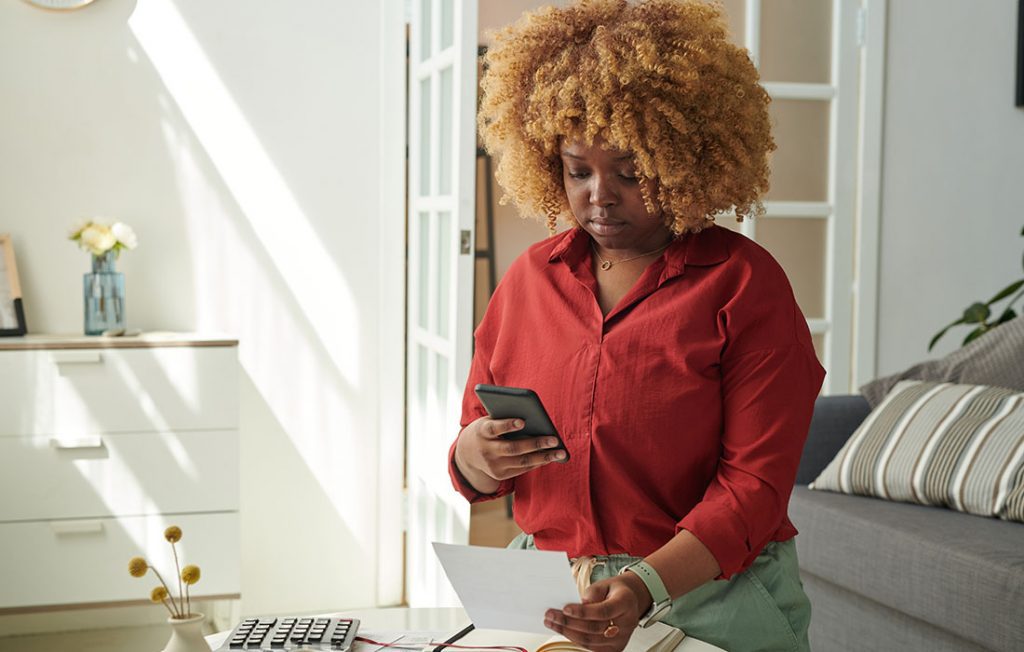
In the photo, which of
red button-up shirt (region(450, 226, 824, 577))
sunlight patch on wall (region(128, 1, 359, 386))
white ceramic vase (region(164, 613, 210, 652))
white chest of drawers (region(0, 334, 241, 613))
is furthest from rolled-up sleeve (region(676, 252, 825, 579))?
sunlight patch on wall (region(128, 1, 359, 386))

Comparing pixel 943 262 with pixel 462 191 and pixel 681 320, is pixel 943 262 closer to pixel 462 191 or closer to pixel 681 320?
pixel 462 191

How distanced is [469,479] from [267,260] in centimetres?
224

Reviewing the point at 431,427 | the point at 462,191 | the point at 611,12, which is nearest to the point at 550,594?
the point at 611,12

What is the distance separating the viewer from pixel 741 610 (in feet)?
4.32

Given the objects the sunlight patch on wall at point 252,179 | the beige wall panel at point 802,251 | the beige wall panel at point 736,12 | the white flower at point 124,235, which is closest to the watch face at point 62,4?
the sunlight patch on wall at point 252,179

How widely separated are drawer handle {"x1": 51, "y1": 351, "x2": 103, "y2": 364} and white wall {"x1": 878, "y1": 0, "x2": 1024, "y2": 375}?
93.3 inches

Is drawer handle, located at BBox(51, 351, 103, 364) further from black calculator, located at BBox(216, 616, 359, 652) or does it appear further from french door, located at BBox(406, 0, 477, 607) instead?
black calculator, located at BBox(216, 616, 359, 652)

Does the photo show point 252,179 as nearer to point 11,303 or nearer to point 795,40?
point 11,303

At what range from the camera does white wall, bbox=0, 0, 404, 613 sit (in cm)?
328

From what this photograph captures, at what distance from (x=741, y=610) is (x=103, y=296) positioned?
7.85 feet

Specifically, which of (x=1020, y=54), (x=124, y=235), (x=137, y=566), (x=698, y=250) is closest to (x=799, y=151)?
(x=1020, y=54)

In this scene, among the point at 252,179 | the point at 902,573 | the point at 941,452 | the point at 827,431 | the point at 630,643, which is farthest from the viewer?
the point at 252,179

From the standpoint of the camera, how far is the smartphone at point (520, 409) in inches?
47.8

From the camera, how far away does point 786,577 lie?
1360mm
